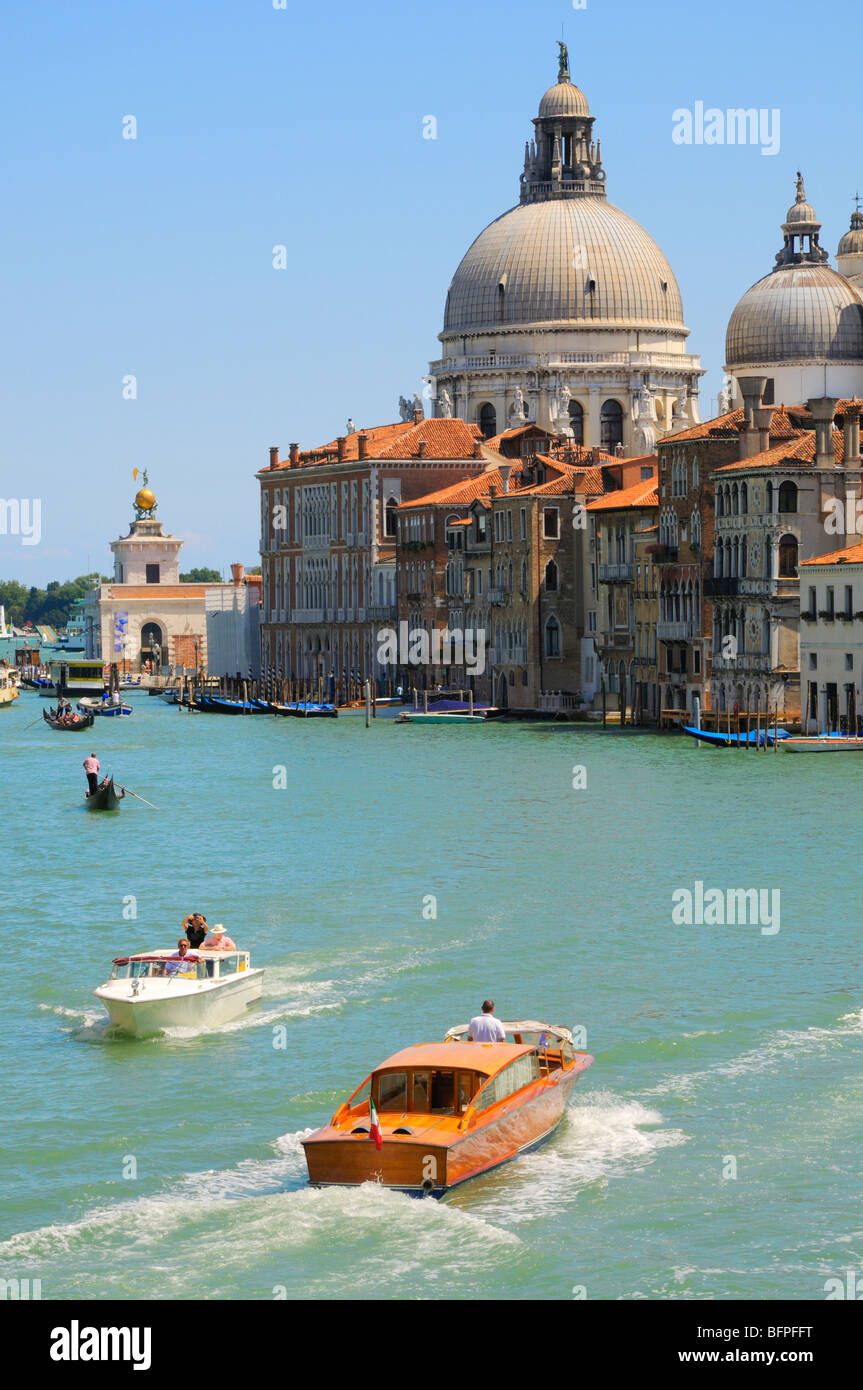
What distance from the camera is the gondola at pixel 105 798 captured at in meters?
47.0

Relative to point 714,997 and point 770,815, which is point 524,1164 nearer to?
point 714,997

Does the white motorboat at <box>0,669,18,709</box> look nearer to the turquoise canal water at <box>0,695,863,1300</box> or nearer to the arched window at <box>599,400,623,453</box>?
the arched window at <box>599,400,623,453</box>

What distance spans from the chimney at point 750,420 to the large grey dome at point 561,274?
146 feet

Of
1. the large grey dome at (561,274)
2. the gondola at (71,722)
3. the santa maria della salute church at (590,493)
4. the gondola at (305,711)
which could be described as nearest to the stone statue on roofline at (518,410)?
the santa maria della salute church at (590,493)

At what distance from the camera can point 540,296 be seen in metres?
110

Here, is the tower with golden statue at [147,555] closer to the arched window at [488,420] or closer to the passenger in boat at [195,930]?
the arched window at [488,420]

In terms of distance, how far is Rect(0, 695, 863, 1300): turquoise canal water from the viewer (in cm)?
1692

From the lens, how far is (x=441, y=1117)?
18.7 meters

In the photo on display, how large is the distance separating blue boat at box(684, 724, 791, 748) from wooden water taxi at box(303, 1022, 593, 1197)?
39.3 m

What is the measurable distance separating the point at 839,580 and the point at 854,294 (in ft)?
123

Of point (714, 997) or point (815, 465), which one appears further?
point (815, 465)

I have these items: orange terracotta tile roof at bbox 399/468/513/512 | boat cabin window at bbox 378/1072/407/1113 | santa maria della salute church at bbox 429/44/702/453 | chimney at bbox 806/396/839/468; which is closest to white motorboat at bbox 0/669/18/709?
santa maria della salute church at bbox 429/44/702/453
